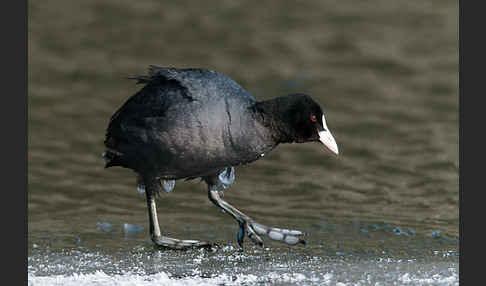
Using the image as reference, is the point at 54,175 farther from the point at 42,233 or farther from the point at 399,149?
the point at 399,149

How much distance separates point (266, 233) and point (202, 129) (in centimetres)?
88

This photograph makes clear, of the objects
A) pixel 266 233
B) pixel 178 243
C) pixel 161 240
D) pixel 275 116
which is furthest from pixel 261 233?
pixel 275 116

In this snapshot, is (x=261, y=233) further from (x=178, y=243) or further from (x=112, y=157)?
(x=112, y=157)

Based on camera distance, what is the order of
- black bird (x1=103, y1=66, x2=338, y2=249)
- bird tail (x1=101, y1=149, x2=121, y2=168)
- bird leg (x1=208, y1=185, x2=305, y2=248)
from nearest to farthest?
black bird (x1=103, y1=66, x2=338, y2=249) < bird leg (x1=208, y1=185, x2=305, y2=248) < bird tail (x1=101, y1=149, x2=121, y2=168)

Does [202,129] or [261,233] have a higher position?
[202,129]

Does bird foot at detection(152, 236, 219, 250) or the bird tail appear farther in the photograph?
the bird tail

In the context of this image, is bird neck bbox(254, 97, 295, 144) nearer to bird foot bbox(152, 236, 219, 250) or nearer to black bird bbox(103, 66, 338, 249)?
black bird bbox(103, 66, 338, 249)

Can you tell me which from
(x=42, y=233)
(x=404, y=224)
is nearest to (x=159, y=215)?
(x=42, y=233)

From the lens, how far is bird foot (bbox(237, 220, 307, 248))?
533cm

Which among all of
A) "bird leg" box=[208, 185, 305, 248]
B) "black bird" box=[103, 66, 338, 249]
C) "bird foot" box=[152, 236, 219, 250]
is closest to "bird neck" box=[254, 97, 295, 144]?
"black bird" box=[103, 66, 338, 249]

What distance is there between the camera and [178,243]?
17.8ft

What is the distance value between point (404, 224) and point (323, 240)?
777mm

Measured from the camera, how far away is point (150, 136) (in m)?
5.23

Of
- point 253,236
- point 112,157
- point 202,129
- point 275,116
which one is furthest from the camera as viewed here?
point 112,157
